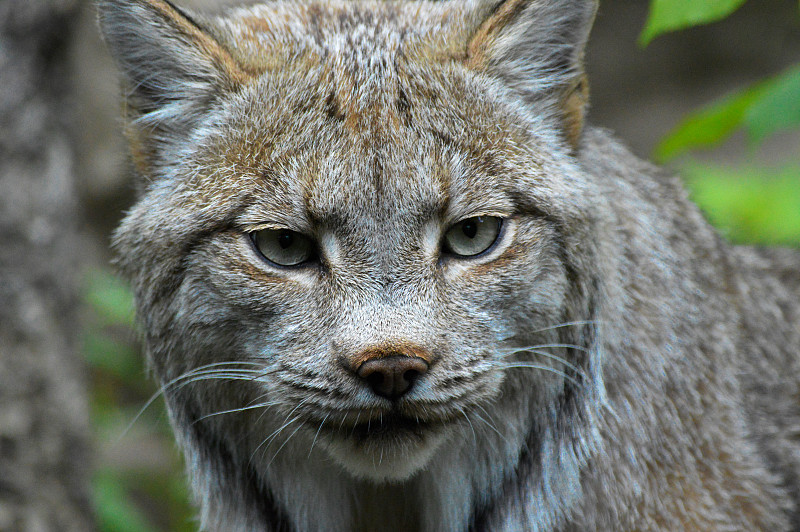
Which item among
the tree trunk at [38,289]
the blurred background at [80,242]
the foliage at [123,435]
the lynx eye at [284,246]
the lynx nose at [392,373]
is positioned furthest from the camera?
the foliage at [123,435]

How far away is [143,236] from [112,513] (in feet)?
10.8

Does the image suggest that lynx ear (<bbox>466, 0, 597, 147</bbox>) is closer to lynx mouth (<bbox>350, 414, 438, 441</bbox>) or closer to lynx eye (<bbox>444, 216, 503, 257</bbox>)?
lynx eye (<bbox>444, 216, 503, 257</bbox>)

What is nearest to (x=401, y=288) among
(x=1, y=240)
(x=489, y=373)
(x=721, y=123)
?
(x=489, y=373)

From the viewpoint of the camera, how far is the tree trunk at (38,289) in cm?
531

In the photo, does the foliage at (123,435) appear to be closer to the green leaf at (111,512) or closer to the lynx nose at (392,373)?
the green leaf at (111,512)

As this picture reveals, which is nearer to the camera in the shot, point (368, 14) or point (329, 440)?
point (329, 440)

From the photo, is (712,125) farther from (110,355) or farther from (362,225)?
(110,355)

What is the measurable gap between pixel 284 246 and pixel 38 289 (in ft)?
9.97

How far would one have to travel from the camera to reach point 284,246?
315cm

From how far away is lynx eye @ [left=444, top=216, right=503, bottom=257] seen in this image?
3.17m

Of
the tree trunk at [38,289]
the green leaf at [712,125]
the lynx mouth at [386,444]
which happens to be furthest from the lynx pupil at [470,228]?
the tree trunk at [38,289]

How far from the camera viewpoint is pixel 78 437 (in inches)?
224

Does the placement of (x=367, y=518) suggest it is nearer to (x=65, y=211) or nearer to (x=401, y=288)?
(x=401, y=288)

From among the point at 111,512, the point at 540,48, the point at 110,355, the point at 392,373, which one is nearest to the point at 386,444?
the point at 392,373
